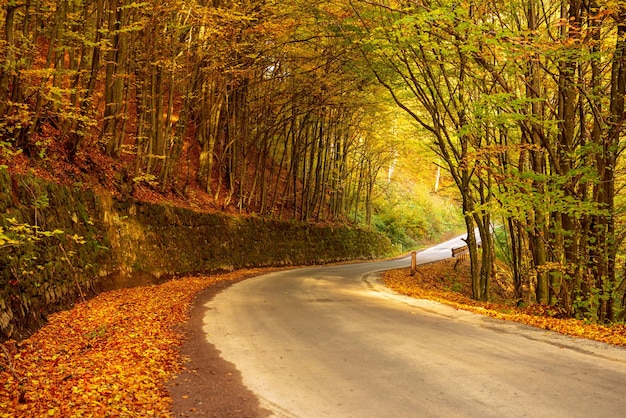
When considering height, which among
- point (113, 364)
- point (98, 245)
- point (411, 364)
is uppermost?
point (98, 245)

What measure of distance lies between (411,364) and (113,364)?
3695 mm

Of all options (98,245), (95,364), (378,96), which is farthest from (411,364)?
(378,96)

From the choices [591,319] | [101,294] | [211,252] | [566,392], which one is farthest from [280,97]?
[566,392]

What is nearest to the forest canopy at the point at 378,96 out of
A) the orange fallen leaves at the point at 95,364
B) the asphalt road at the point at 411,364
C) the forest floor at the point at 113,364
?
the forest floor at the point at 113,364

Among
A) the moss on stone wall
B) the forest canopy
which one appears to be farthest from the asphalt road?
the forest canopy

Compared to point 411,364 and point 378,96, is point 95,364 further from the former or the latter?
point 378,96

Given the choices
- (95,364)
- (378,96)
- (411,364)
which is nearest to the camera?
(411,364)

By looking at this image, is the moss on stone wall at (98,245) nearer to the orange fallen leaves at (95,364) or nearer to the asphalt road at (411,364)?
the orange fallen leaves at (95,364)

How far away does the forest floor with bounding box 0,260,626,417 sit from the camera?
4641 millimetres

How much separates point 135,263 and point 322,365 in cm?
1010

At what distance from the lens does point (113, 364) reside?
6.06 m

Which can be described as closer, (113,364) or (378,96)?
(113,364)

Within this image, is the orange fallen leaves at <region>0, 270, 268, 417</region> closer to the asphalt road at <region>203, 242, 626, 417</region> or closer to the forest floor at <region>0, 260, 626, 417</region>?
the forest floor at <region>0, 260, 626, 417</region>

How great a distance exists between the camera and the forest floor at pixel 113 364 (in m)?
4.64
